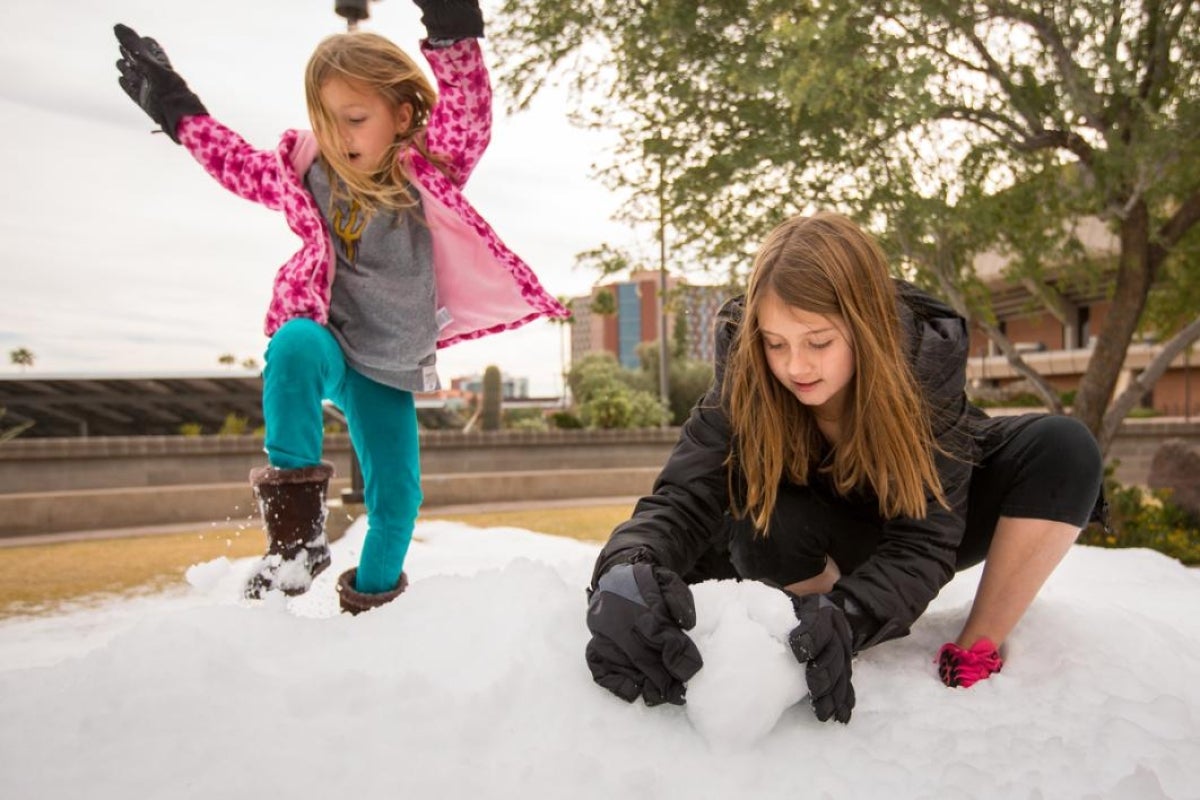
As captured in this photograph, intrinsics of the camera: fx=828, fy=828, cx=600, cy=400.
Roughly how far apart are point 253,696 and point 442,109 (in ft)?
4.68

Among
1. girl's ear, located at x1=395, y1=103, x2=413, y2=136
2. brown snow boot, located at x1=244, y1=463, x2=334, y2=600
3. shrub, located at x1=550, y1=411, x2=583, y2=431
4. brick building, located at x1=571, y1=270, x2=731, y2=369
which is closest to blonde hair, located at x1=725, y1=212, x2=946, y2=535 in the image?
brown snow boot, located at x1=244, y1=463, x2=334, y2=600

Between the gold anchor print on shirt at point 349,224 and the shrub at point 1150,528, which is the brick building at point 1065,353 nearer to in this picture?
the shrub at point 1150,528

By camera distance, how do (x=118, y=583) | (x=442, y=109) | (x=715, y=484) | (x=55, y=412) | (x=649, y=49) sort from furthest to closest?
(x=55, y=412), (x=649, y=49), (x=118, y=583), (x=442, y=109), (x=715, y=484)

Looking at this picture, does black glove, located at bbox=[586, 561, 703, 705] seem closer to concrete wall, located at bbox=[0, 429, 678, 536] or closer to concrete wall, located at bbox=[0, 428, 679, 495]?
concrete wall, located at bbox=[0, 429, 678, 536]

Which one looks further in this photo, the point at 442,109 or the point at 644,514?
the point at 442,109

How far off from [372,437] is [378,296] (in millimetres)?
345

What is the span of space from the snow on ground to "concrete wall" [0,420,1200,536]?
4719 mm

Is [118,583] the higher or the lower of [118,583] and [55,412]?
the lower

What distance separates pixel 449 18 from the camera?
6.28ft

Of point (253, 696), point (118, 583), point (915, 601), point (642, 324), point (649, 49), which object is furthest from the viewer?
point (642, 324)

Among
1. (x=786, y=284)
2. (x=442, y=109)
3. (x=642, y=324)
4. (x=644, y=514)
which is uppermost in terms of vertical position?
(x=642, y=324)

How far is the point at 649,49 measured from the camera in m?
4.69

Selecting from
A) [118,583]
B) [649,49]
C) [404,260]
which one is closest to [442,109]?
[404,260]

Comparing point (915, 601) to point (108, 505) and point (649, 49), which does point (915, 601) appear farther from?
point (108, 505)
